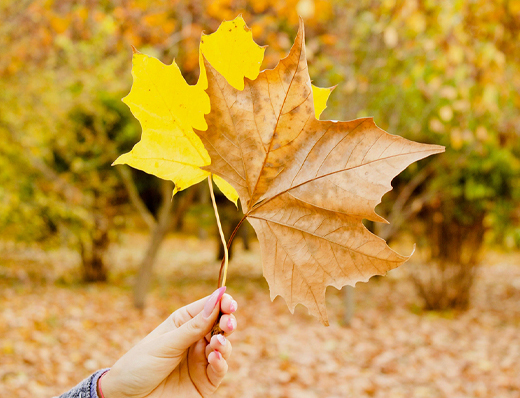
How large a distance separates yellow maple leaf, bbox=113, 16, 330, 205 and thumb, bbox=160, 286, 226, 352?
0.74ft

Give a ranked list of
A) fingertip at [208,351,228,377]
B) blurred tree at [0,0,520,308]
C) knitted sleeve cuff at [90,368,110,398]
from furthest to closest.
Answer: blurred tree at [0,0,520,308], knitted sleeve cuff at [90,368,110,398], fingertip at [208,351,228,377]

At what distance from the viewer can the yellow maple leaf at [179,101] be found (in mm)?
731

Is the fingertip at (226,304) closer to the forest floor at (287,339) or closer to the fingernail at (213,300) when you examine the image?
the fingernail at (213,300)

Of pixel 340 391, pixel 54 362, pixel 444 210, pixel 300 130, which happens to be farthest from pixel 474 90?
pixel 54 362

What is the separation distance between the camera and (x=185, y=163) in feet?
2.68

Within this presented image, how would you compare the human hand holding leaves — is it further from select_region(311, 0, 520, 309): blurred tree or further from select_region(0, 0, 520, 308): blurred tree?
select_region(311, 0, 520, 309): blurred tree

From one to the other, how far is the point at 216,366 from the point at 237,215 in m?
6.61

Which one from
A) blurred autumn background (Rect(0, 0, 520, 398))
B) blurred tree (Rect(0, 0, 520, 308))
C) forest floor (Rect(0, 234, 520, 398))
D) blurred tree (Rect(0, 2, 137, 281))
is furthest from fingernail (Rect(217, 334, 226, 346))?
blurred tree (Rect(0, 2, 137, 281))

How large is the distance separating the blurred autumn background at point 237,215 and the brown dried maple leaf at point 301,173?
236 cm

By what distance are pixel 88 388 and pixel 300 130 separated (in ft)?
2.83

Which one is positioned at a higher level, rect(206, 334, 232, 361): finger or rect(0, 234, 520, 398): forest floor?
rect(206, 334, 232, 361): finger

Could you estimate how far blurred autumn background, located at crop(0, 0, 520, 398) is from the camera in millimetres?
3980

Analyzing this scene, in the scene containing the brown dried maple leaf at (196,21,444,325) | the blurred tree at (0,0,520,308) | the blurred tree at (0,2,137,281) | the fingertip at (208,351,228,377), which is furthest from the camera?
the blurred tree at (0,2,137,281)

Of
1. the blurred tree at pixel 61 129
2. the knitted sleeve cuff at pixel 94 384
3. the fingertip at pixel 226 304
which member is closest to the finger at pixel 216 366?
the fingertip at pixel 226 304
